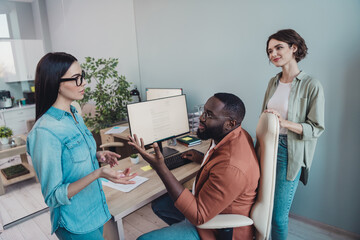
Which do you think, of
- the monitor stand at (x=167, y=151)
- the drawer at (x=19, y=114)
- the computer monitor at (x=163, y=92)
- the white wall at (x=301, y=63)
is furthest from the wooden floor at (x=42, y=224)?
the computer monitor at (x=163, y=92)

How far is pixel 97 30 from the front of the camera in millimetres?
3742

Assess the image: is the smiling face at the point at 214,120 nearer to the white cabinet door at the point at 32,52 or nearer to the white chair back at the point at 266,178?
the white chair back at the point at 266,178

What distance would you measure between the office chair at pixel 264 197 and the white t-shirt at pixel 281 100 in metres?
0.60

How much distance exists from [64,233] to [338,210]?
211cm

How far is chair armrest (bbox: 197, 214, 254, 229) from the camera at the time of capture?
3.42ft

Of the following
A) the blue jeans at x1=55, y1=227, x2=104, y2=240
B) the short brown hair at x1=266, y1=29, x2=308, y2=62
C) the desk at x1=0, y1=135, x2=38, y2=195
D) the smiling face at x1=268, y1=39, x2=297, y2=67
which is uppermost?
the short brown hair at x1=266, y1=29, x2=308, y2=62

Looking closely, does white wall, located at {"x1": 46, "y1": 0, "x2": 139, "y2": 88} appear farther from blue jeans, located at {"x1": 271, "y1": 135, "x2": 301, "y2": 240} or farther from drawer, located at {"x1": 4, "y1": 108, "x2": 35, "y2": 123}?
blue jeans, located at {"x1": 271, "y1": 135, "x2": 301, "y2": 240}

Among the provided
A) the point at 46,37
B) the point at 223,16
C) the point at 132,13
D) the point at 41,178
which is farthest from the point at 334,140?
the point at 46,37

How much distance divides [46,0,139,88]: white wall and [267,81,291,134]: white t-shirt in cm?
231

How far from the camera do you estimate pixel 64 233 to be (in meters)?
1.05

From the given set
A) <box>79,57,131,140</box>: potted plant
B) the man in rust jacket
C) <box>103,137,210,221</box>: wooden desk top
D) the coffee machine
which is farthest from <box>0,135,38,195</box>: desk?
the man in rust jacket

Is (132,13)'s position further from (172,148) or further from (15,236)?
(15,236)

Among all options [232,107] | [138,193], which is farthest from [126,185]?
[232,107]

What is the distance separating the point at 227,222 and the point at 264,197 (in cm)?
22
